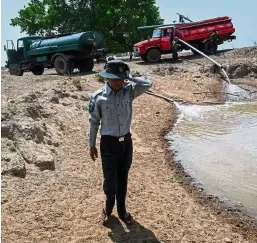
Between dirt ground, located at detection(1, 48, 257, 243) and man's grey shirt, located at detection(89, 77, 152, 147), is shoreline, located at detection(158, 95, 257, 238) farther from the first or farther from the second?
man's grey shirt, located at detection(89, 77, 152, 147)

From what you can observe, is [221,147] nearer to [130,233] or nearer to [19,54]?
[130,233]

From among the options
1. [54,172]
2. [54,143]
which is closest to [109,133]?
[54,172]

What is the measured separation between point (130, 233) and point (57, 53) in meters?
14.8

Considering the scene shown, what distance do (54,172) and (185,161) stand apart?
9.21 ft

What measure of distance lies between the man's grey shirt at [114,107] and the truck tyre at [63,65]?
542 inches

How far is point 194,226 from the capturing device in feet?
15.2

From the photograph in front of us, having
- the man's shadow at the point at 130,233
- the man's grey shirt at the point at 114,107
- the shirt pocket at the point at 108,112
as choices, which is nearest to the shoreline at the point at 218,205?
the man's shadow at the point at 130,233

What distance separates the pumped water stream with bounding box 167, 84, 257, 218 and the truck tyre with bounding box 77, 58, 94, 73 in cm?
734

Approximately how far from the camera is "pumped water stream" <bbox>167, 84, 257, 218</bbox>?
617cm

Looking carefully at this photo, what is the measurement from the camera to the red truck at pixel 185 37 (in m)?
21.6

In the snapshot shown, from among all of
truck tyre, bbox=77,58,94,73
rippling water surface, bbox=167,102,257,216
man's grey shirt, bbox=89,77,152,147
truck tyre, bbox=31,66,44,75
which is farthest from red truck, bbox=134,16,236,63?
man's grey shirt, bbox=89,77,152,147

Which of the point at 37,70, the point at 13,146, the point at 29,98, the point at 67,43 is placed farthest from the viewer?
the point at 37,70

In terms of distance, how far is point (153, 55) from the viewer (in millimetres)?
21797

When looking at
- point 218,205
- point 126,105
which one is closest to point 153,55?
point 218,205
